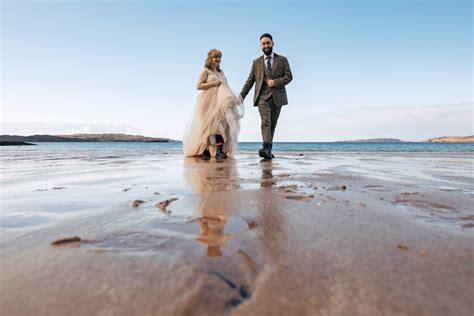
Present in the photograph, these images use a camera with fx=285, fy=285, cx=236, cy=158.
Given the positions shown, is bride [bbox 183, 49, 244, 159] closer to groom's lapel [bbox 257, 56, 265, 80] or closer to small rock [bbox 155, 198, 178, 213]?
groom's lapel [bbox 257, 56, 265, 80]

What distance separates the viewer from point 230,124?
5.37 meters

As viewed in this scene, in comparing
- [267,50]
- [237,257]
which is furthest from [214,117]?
[237,257]

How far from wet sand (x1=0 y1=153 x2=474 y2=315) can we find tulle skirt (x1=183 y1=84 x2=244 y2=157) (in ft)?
12.9

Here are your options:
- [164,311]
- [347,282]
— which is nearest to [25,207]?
[164,311]

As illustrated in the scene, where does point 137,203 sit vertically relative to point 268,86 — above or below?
below

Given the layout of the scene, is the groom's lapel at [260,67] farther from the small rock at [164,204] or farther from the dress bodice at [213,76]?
the small rock at [164,204]

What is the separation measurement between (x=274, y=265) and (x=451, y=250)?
0.51m

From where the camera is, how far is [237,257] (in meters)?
0.72

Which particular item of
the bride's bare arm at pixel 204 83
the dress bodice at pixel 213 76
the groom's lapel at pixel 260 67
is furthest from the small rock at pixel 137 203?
the groom's lapel at pixel 260 67

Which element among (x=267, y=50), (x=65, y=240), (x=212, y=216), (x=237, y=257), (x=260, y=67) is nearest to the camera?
(x=237, y=257)

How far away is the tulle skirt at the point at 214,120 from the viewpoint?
5.12 m

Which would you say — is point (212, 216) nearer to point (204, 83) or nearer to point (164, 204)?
point (164, 204)

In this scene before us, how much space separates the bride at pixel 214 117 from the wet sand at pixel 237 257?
12.9 feet

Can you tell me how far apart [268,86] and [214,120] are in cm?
115
